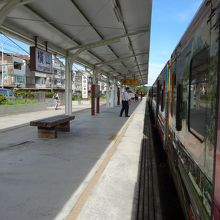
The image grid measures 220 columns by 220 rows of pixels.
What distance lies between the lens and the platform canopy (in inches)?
395

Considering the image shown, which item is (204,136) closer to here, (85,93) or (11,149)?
(11,149)

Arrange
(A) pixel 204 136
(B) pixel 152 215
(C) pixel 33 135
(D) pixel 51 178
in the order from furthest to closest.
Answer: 1. (C) pixel 33 135
2. (D) pixel 51 178
3. (B) pixel 152 215
4. (A) pixel 204 136

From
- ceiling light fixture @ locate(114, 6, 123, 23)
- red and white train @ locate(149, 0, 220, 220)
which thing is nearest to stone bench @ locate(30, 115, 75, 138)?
ceiling light fixture @ locate(114, 6, 123, 23)

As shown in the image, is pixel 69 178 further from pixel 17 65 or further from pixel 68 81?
pixel 17 65

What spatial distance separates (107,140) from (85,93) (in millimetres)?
29887

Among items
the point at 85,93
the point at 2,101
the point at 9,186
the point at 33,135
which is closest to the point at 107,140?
the point at 33,135

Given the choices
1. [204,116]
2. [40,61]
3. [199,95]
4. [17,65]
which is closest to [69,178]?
[199,95]

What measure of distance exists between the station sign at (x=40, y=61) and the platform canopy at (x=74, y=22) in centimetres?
87

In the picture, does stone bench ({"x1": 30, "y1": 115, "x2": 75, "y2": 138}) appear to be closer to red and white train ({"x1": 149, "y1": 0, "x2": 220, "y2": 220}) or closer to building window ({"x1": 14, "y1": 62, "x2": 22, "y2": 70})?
red and white train ({"x1": 149, "y1": 0, "x2": 220, "y2": 220})

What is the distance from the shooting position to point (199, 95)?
3014mm

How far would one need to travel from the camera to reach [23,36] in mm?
12250

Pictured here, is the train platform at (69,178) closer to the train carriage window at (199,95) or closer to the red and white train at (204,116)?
the red and white train at (204,116)

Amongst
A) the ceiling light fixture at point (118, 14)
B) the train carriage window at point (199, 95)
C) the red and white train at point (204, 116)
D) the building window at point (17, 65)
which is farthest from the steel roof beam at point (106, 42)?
the building window at point (17, 65)

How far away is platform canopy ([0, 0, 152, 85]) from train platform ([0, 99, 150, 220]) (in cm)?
349
